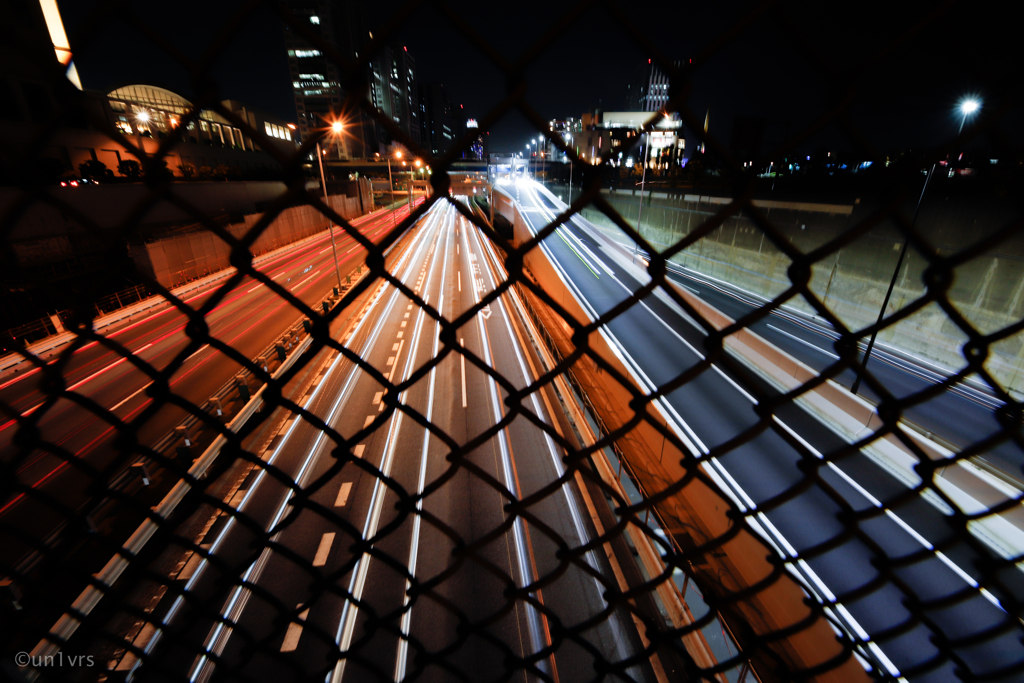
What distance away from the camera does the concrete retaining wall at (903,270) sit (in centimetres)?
1203

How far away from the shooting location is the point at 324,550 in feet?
30.0

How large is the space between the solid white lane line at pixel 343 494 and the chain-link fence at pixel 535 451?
7 centimetres

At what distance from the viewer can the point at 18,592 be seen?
21.7 ft

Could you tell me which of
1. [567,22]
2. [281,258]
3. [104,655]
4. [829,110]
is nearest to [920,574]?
[829,110]

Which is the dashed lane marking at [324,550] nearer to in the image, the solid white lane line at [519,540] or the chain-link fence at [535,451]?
the chain-link fence at [535,451]

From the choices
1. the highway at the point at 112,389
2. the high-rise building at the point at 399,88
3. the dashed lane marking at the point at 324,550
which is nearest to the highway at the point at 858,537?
the highway at the point at 112,389

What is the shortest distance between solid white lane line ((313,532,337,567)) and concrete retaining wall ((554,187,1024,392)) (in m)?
9.14

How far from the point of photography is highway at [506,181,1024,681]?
1.48 metres

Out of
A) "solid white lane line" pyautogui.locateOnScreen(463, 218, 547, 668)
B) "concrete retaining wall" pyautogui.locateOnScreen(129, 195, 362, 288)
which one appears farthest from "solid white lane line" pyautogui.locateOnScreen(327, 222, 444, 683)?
"concrete retaining wall" pyautogui.locateOnScreen(129, 195, 362, 288)

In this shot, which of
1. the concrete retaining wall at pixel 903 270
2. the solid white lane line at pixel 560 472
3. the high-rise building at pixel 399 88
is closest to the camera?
the solid white lane line at pixel 560 472

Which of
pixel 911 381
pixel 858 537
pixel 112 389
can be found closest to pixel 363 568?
pixel 858 537

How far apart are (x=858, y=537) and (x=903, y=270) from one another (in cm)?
1936

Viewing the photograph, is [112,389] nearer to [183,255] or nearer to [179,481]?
[179,481]

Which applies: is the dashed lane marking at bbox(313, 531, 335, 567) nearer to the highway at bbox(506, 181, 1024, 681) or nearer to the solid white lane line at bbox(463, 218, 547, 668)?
the solid white lane line at bbox(463, 218, 547, 668)
